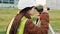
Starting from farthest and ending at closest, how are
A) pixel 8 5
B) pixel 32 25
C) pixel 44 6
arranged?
pixel 8 5
pixel 44 6
pixel 32 25

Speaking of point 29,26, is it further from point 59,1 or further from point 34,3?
point 59,1

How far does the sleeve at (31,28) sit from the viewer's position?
3596 mm

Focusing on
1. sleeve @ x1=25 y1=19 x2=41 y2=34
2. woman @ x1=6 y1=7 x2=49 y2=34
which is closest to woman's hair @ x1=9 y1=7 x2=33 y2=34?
woman @ x1=6 y1=7 x2=49 y2=34

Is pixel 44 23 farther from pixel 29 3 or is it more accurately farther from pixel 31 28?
pixel 29 3

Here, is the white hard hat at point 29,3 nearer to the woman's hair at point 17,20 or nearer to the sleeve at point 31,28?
the woman's hair at point 17,20

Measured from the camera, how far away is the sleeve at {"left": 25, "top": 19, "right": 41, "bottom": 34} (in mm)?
3596

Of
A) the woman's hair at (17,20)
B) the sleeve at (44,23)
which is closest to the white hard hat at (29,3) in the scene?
the woman's hair at (17,20)

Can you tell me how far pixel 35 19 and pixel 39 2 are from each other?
1.27ft

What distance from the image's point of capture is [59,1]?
4388 centimetres

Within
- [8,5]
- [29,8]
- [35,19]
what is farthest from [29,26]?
[8,5]

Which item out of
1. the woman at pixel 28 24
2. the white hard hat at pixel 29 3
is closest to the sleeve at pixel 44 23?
the woman at pixel 28 24

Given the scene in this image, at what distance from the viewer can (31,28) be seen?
360 cm

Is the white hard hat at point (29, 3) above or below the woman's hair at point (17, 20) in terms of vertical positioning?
above

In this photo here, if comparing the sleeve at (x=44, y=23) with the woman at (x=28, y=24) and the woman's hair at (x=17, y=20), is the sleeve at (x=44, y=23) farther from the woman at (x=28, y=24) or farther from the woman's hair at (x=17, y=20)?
the woman's hair at (x=17, y=20)
